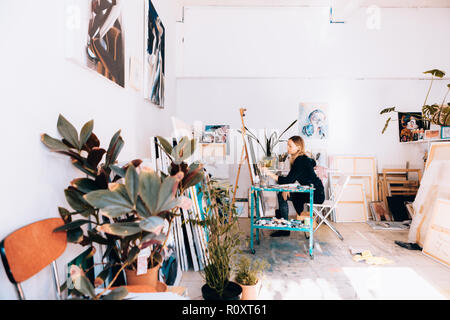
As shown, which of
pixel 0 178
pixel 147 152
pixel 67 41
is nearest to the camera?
pixel 0 178

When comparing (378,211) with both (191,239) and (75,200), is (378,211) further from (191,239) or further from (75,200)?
(75,200)

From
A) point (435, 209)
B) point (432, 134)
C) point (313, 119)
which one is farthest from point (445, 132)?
point (313, 119)

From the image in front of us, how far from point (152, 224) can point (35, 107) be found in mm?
829

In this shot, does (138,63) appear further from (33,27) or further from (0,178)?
(0,178)

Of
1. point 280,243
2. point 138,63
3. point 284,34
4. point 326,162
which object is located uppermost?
point 284,34

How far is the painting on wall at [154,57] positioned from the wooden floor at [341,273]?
210cm

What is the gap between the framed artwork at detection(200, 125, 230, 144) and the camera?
538 cm

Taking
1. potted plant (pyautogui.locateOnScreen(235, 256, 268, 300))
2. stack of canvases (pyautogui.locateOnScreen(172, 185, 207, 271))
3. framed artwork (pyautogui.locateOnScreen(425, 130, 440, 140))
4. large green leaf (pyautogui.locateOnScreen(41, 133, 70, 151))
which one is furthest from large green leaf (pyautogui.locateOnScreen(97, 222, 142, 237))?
framed artwork (pyautogui.locateOnScreen(425, 130, 440, 140))

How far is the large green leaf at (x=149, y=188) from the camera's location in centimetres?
111

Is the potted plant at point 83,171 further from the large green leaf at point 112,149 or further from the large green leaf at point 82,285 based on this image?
the large green leaf at point 82,285

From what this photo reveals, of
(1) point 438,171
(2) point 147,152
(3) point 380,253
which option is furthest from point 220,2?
(3) point 380,253

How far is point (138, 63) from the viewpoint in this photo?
287cm

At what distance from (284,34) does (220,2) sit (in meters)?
1.35

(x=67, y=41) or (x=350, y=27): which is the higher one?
(x=350, y=27)
